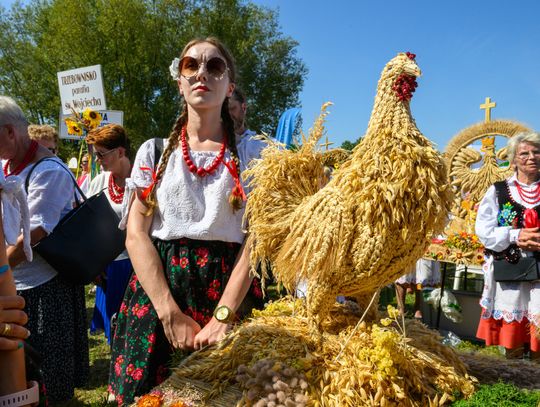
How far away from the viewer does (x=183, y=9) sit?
1892 cm

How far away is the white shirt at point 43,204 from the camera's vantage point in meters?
2.31

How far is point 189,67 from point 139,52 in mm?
18287

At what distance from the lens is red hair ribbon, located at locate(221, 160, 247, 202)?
156 cm

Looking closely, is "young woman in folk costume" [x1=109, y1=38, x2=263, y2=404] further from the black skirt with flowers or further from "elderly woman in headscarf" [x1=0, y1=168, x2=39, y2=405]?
"elderly woman in headscarf" [x1=0, y1=168, x2=39, y2=405]

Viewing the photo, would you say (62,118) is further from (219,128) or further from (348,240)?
(348,240)

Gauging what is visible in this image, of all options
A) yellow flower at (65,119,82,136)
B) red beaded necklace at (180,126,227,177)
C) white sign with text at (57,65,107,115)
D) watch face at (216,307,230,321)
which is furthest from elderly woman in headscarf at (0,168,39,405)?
yellow flower at (65,119,82,136)

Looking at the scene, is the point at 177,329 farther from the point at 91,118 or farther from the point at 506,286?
the point at 91,118

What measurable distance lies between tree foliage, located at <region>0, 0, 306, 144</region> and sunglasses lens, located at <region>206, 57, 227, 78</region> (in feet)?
52.1

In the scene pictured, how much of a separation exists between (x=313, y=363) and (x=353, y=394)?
0.15 meters

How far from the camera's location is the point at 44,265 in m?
2.44

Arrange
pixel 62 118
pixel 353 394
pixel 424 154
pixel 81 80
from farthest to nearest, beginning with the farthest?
1. pixel 62 118
2. pixel 81 80
3. pixel 424 154
4. pixel 353 394

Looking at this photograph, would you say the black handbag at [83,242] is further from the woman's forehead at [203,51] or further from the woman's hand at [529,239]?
the woman's hand at [529,239]

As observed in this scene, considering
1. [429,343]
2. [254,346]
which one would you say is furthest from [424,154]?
[254,346]

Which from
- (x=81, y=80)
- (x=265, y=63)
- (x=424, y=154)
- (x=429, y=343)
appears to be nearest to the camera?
(x=424, y=154)
